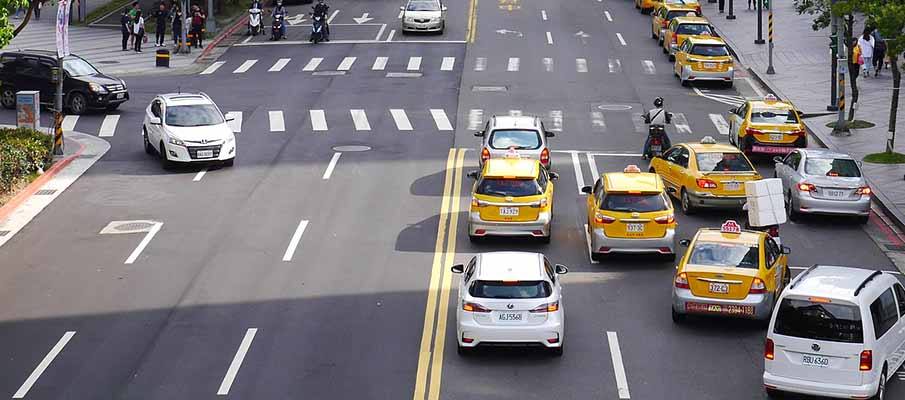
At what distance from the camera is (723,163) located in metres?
30.1

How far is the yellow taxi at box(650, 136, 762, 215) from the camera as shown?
29484 mm

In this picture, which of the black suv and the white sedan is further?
the black suv

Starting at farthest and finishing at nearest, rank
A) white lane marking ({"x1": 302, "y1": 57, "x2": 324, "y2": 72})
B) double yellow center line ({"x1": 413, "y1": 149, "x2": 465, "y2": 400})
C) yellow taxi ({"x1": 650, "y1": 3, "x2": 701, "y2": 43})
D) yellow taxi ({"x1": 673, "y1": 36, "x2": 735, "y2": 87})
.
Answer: yellow taxi ({"x1": 650, "y1": 3, "x2": 701, "y2": 43})
white lane marking ({"x1": 302, "y1": 57, "x2": 324, "y2": 72})
yellow taxi ({"x1": 673, "y1": 36, "x2": 735, "y2": 87})
double yellow center line ({"x1": 413, "y1": 149, "x2": 465, "y2": 400})

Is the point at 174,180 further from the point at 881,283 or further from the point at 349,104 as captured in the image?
the point at 881,283

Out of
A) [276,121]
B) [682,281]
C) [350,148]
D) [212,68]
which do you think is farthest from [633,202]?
[212,68]

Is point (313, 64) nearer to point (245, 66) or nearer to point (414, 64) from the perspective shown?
point (245, 66)

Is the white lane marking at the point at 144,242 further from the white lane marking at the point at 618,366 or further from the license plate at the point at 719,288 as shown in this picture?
the license plate at the point at 719,288

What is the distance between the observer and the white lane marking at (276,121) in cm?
3991

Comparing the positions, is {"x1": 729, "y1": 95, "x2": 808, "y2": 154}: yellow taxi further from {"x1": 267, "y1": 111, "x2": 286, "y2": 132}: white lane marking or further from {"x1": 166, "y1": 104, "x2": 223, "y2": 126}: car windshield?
{"x1": 166, "y1": 104, "x2": 223, "y2": 126}: car windshield

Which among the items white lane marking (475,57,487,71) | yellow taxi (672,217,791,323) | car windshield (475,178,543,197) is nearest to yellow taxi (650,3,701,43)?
white lane marking (475,57,487,71)

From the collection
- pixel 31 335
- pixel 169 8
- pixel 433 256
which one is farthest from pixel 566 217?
pixel 169 8

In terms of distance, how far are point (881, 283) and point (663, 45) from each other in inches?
1449

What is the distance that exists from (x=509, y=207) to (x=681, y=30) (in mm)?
27006

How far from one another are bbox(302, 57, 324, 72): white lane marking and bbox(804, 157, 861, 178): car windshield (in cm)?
2545
